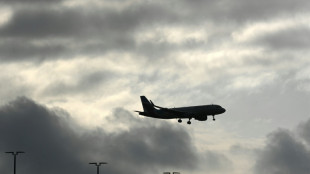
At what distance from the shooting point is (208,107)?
551ft

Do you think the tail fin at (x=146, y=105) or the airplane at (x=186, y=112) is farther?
the tail fin at (x=146, y=105)

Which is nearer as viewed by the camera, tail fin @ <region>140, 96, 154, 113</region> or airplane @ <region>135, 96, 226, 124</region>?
airplane @ <region>135, 96, 226, 124</region>

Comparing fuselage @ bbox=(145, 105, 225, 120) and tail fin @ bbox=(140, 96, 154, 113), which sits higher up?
tail fin @ bbox=(140, 96, 154, 113)

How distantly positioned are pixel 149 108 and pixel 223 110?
27342 mm

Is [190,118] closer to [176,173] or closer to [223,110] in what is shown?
[223,110]

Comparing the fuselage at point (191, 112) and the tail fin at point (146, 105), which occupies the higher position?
the tail fin at point (146, 105)

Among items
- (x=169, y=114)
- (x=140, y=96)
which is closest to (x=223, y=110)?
(x=169, y=114)

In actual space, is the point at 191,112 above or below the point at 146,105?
below

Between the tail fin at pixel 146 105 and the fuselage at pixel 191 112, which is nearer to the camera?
the fuselage at pixel 191 112

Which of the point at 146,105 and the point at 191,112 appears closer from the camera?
the point at 191,112

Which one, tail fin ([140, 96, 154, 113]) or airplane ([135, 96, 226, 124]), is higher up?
tail fin ([140, 96, 154, 113])

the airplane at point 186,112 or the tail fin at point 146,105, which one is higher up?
the tail fin at point 146,105

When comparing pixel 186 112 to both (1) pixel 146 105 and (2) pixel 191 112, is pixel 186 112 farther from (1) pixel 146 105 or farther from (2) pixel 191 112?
(1) pixel 146 105

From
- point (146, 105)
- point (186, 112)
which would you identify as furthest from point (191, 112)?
point (146, 105)
